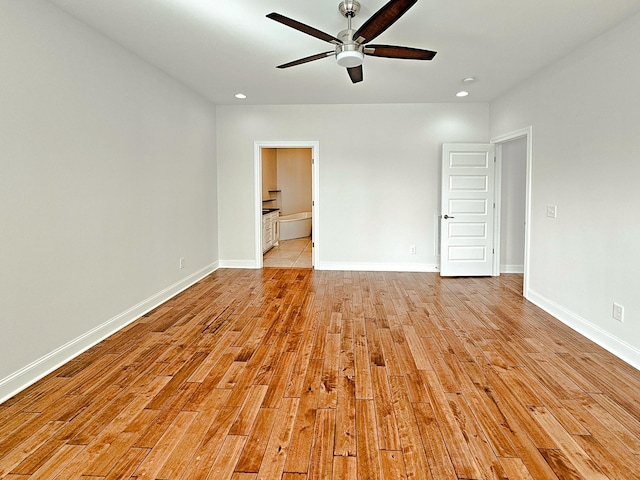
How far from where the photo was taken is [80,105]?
309 cm

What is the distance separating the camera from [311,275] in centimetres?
597

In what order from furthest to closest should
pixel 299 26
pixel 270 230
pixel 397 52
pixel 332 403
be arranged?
pixel 270 230
pixel 397 52
pixel 299 26
pixel 332 403

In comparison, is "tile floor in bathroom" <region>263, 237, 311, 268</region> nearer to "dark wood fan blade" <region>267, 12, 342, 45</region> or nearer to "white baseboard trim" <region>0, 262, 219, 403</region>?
"white baseboard trim" <region>0, 262, 219, 403</region>

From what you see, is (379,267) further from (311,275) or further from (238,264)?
(238,264)

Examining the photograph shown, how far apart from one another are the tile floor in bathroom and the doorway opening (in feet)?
10.1

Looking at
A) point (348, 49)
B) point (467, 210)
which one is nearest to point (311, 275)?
point (467, 210)

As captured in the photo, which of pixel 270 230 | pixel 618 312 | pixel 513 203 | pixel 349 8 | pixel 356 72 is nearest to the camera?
pixel 349 8

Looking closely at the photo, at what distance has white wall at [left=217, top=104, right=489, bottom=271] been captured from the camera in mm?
6098

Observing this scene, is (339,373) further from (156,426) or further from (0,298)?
(0,298)

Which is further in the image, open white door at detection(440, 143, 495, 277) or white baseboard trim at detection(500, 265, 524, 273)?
white baseboard trim at detection(500, 265, 524, 273)

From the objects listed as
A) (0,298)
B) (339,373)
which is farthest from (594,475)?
(0,298)

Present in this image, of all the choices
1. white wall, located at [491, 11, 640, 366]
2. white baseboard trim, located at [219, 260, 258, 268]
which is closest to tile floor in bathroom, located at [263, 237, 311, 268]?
white baseboard trim, located at [219, 260, 258, 268]

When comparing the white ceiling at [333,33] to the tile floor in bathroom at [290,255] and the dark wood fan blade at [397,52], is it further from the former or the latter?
the tile floor in bathroom at [290,255]

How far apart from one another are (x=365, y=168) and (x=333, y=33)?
2.96 meters
